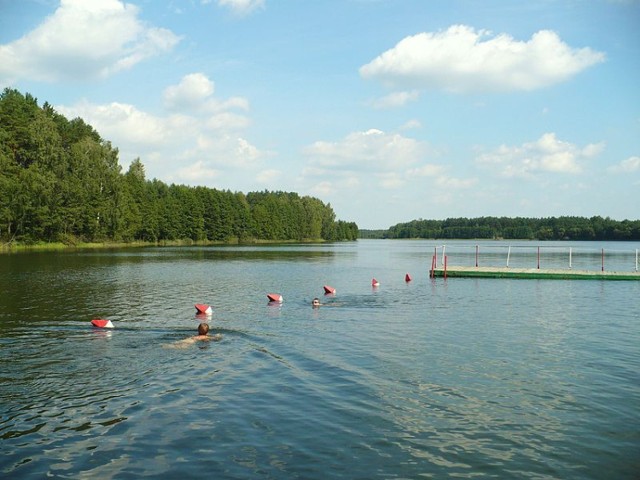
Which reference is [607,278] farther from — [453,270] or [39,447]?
[39,447]

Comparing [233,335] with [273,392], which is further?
[233,335]

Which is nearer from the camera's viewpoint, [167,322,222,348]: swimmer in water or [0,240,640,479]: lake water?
[0,240,640,479]: lake water

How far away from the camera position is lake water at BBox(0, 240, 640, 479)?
10.8 m

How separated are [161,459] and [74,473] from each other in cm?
164

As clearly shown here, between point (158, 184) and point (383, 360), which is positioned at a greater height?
point (158, 184)

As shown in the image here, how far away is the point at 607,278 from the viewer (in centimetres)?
5347

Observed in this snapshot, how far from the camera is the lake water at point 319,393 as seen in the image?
1076 cm

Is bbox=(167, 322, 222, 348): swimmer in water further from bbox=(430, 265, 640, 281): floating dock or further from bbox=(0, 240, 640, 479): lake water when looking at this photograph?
bbox=(430, 265, 640, 281): floating dock

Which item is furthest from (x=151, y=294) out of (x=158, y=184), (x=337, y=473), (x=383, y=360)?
(x=158, y=184)

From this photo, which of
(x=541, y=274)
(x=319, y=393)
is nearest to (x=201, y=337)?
(x=319, y=393)

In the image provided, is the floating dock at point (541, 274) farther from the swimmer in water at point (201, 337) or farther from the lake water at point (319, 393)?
the swimmer in water at point (201, 337)

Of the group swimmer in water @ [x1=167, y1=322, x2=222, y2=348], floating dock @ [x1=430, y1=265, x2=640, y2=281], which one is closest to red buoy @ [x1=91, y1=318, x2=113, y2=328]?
swimmer in water @ [x1=167, y1=322, x2=222, y2=348]

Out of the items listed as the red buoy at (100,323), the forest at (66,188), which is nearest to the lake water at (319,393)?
the red buoy at (100,323)

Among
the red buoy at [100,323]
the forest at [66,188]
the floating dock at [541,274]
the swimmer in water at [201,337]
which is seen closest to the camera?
the swimmer in water at [201,337]
